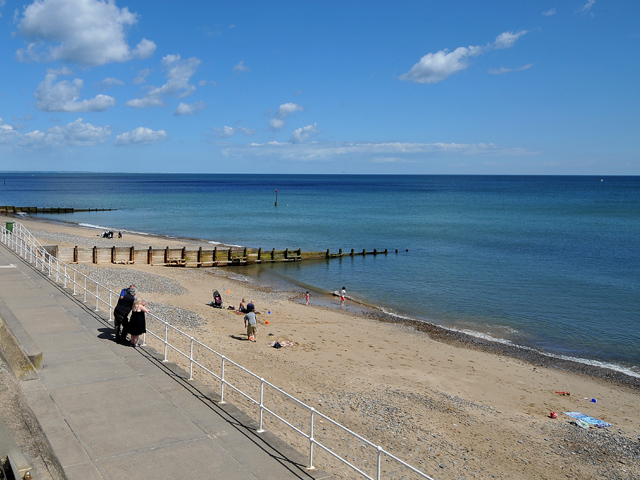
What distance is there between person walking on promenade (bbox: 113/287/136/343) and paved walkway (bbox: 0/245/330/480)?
0.28 m

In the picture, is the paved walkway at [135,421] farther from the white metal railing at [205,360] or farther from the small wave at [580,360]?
the small wave at [580,360]

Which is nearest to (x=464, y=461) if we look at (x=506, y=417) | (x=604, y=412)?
(x=506, y=417)

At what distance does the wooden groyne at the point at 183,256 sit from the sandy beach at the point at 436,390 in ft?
22.2

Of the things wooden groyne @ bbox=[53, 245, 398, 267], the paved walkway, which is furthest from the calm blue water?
the paved walkway

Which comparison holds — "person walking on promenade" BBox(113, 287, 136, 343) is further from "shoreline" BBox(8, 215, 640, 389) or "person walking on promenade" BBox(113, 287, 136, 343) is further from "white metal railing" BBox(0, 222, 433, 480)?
"shoreline" BBox(8, 215, 640, 389)

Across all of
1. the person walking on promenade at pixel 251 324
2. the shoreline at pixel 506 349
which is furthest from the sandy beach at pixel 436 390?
the person walking on promenade at pixel 251 324

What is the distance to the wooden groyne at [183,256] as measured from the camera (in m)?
33.4

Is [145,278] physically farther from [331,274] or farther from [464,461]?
[464,461]

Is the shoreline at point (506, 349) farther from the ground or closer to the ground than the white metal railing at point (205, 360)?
closer to the ground

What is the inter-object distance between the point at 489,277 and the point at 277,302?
1760cm

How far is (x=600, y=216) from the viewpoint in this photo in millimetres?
89688

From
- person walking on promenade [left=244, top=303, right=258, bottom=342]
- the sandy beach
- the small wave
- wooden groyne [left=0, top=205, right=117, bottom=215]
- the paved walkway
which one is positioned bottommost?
the small wave

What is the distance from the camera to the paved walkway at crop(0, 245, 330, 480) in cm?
726

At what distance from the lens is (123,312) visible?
39.8 feet
